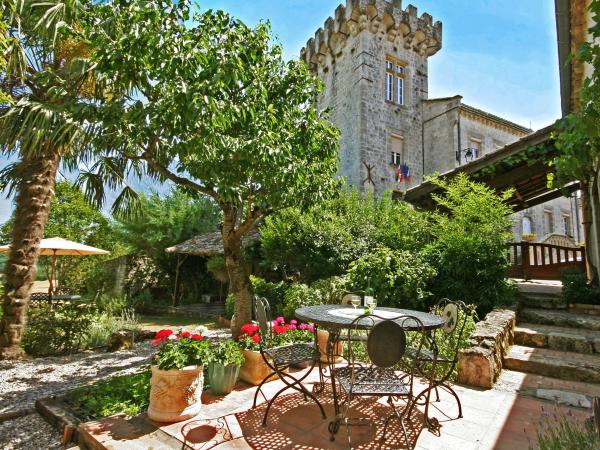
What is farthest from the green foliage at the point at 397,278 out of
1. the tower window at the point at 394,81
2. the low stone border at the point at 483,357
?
the tower window at the point at 394,81

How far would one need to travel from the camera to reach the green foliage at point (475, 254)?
20.0ft

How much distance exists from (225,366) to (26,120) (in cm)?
391

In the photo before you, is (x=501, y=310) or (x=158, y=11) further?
(x=501, y=310)

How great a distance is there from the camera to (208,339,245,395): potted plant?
10.8 feet

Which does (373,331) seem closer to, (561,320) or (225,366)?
(225,366)

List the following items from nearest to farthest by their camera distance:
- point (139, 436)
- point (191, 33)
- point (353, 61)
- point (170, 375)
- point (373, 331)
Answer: point (373, 331), point (139, 436), point (170, 375), point (191, 33), point (353, 61)

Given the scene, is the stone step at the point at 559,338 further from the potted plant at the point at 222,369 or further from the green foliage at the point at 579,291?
the potted plant at the point at 222,369

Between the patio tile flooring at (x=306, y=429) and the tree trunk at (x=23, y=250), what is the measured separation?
3.99 meters

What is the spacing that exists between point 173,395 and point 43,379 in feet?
10.7

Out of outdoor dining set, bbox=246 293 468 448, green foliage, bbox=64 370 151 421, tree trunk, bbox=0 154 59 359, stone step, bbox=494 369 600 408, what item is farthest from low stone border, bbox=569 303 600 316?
tree trunk, bbox=0 154 59 359

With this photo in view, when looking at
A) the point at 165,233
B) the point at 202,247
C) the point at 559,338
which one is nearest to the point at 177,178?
the point at 559,338

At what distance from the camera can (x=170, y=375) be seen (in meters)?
2.83

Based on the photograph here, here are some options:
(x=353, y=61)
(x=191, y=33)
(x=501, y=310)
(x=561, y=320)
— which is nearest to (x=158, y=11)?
(x=191, y=33)

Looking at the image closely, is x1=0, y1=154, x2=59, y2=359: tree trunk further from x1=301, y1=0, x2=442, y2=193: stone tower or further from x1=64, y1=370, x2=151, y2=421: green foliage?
x1=301, y1=0, x2=442, y2=193: stone tower
